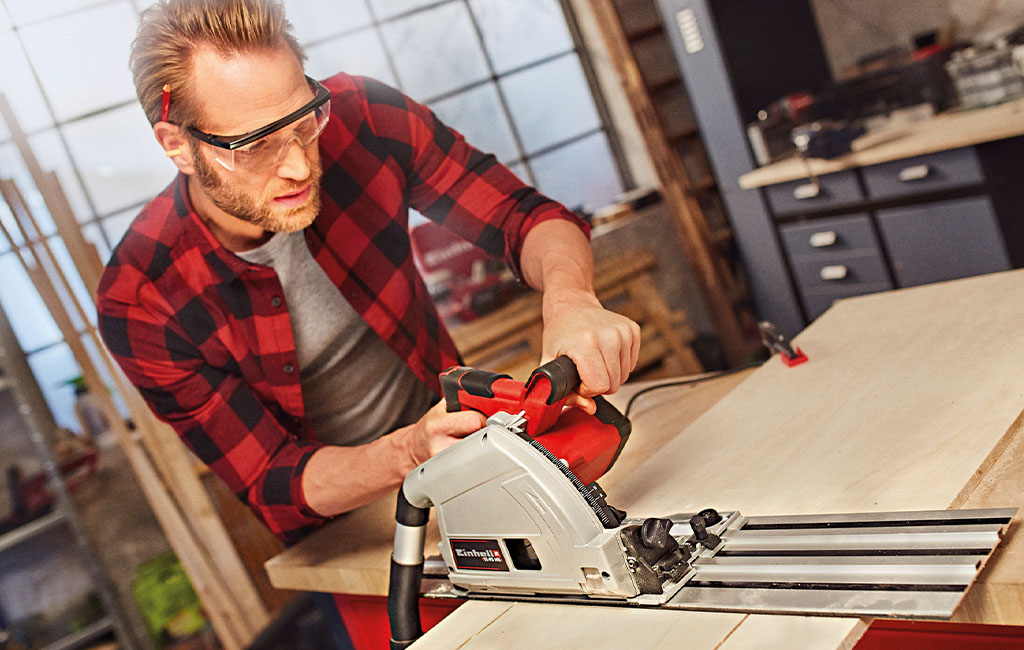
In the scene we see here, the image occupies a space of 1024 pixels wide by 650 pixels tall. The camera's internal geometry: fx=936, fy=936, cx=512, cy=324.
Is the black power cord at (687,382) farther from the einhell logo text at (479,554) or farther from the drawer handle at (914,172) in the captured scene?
the drawer handle at (914,172)

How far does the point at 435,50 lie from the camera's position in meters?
3.95

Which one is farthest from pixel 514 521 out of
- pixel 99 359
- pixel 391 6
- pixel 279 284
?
pixel 391 6

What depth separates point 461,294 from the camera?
11.7ft

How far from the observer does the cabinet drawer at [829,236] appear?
308 cm

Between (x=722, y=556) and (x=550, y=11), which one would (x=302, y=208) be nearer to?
(x=722, y=556)

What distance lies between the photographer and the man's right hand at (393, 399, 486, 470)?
109cm

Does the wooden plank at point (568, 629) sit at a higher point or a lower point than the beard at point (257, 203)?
lower

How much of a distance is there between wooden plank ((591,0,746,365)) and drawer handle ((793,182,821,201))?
0.69 m

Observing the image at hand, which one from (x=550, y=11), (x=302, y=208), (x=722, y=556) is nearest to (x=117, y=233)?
(x=550, y=11)

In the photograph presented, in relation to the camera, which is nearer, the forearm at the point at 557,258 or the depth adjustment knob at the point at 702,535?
the depth adjustment knob at the point at 702,535

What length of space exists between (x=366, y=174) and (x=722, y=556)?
956mm

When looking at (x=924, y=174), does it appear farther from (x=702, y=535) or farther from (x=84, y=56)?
(x=84, y=56)

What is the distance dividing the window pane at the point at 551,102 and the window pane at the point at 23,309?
2.06 meters

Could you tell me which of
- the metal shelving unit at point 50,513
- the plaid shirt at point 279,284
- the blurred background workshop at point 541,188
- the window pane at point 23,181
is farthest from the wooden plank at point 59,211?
the metal shelving unit at point 50,513
